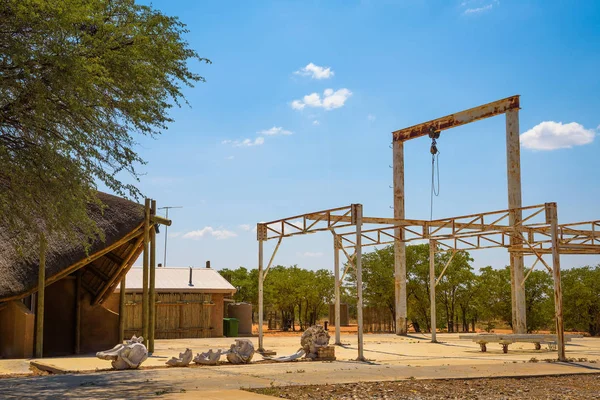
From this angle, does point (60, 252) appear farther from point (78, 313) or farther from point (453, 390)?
Answer: point (453, 390)

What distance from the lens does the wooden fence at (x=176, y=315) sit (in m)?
27.4

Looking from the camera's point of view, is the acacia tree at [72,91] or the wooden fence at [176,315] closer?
the acacia tree at [72,91]

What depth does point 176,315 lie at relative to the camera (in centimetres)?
2806

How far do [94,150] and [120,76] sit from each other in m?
1.28

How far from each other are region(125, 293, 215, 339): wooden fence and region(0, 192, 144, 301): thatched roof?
839cm

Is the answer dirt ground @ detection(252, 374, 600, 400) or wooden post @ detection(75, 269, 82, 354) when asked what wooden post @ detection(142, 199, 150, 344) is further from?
dirt ground @ detection(252, 374, 600, 400)

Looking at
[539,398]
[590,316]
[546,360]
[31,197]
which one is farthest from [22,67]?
[590,316]

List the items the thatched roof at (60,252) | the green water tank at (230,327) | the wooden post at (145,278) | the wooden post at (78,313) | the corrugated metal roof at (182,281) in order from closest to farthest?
the thatched roof at (60,252) < the wooden post at (145,278) < the wooden post at (78,313) < the corrugated metal roof at (182,281) < the green water tank at (230,327)

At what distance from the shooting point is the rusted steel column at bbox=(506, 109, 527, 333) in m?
25.5

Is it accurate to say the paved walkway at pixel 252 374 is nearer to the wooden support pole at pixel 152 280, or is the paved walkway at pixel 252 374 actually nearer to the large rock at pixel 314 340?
the wooden support pole at pixel 152 280

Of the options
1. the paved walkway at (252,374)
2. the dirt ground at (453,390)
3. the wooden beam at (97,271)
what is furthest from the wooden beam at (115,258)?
the dirt ground at (453,390)

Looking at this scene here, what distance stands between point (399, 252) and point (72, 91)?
70.8 feet

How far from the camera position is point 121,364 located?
13703mm

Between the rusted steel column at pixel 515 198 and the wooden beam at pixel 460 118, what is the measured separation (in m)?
0.39
